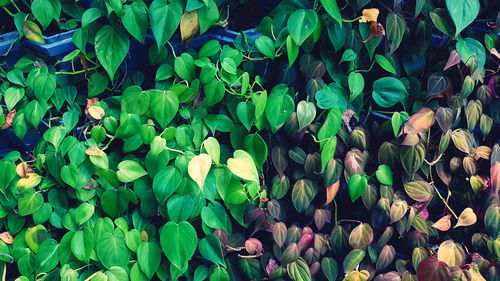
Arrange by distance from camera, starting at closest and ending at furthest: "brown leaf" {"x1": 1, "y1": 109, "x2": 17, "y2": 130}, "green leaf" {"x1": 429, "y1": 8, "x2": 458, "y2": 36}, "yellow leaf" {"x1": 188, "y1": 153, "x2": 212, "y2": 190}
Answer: "yellow leaf" {"x1": 188, "y1": 153, "x2": 212, "y2": 190} → "green leaf" {"x1": 429, "y1": 8, "x2": 458, "y2": 36} → "brown leaf" {"x1": 1, "y1": 109, "x2": 17, "y2": 130}

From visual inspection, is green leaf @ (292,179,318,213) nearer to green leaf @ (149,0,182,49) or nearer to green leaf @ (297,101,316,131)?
green leaf @ (297,101,316,131)

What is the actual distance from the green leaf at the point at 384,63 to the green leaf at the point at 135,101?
0.74 m

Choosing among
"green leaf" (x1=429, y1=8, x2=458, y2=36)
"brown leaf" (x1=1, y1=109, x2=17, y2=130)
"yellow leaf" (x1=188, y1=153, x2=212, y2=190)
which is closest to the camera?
"yellow leaf" (x1=188, y1=153, x2=212, y2=190)

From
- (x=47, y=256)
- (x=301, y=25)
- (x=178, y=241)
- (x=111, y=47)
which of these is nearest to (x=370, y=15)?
(x=301, y=25)

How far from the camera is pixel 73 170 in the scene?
58.5 inches

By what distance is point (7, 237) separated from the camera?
1.56 m

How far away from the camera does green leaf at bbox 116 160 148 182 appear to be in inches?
59.2

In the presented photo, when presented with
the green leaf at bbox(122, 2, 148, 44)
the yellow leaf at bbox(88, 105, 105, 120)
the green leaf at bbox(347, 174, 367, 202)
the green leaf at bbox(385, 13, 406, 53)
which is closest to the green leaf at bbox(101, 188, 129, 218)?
the yellow leaf at bbox(88, 105, 105, 120)

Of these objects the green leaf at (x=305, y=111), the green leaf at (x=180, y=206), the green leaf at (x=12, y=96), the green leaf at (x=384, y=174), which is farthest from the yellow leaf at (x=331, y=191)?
the green leaf at (x=12, y=96)

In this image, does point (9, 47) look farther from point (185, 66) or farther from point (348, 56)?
point (348, 56)

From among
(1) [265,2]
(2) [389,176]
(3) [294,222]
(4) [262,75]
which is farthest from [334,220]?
(1) [265,2]

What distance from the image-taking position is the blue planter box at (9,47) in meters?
1.55

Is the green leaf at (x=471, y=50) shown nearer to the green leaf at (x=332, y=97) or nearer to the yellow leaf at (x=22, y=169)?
the green leaf at (x=332, y=97)

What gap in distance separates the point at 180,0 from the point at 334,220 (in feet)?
3.03
